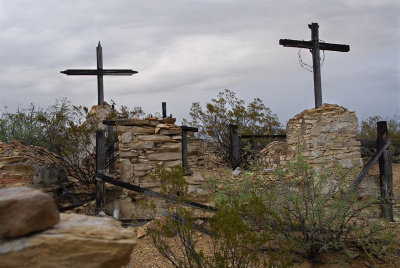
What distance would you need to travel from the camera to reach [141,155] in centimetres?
788

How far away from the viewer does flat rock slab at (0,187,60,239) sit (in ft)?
7.94

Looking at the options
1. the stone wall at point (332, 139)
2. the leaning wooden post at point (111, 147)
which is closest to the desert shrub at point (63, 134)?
the leaning wooden post at point (111, 147)

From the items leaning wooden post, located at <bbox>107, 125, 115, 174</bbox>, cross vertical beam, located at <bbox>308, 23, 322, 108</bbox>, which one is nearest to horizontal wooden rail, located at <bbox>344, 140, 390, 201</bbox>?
cross vertical beam, located at <bbox>308, 23, 322, 108</bbox>

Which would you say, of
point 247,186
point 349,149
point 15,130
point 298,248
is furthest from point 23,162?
point 349,149

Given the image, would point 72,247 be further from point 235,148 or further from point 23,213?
point 235,148

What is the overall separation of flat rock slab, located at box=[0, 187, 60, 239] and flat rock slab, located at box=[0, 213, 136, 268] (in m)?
0.06

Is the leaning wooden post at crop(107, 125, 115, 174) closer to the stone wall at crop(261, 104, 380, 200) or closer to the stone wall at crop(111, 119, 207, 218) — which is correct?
the stone wall at crop(111, 119, 207, 218)

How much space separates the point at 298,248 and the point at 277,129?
7863 millimetres

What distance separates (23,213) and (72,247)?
38cm

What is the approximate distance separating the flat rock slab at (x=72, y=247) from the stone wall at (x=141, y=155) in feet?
17.0

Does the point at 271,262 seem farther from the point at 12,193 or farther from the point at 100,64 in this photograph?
the point at 100,64

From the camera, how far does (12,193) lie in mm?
2600

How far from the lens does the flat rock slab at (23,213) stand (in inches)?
95.3

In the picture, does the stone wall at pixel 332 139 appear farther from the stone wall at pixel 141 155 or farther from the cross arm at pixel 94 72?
the cross arm at pixel 94 72
